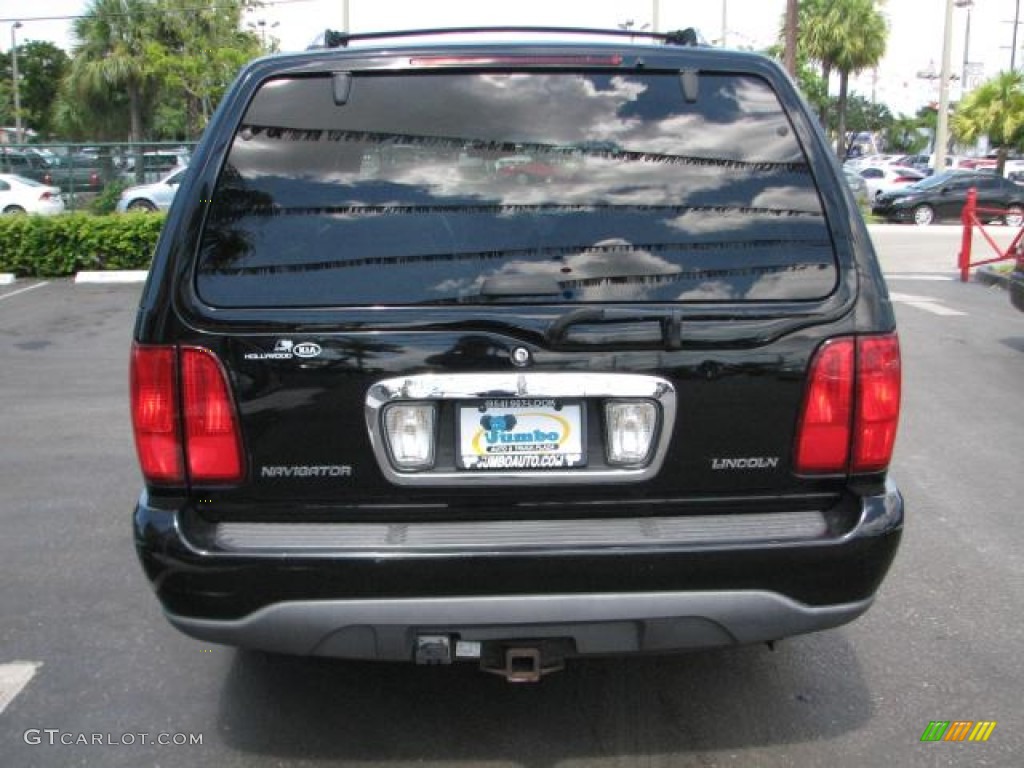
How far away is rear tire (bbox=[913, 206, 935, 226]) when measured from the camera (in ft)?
85.3

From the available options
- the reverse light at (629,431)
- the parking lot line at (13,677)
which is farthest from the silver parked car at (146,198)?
the reverse light at (629,431)

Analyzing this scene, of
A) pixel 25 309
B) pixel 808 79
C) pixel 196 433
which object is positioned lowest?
pixel 25 309

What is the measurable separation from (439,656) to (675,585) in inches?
→ 25.3

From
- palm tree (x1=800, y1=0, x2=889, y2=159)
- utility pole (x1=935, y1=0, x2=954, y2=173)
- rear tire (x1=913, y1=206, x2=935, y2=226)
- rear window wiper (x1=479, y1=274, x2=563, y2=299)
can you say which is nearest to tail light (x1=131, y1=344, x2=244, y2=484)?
rear window wiper (x1=479, y1=274, x2=563, y2=299)

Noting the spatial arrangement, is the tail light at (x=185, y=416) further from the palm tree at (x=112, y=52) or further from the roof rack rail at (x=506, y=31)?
the palm tree at (x=112, y=52)

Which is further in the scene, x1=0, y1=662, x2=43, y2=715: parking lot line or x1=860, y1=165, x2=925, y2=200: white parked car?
x1=860, y1=165, x2=925, y2=200: white parked car

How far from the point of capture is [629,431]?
2.75 metres

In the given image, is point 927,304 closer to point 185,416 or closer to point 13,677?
point 13,677

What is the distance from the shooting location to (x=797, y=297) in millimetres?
2756

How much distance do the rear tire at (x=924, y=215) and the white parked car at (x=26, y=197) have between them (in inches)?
790

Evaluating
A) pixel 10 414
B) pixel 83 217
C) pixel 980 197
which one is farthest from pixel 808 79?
pixel 10 414

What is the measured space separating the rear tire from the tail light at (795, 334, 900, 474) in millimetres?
25298

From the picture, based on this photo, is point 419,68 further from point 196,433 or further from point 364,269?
point 196,433

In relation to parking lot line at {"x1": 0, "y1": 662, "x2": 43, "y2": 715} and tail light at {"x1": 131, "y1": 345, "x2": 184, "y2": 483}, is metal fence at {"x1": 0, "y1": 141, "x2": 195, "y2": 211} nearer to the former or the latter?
parking lot line at {"x1": 0, "y1": 662, "x2": 43, "y2": 715}
